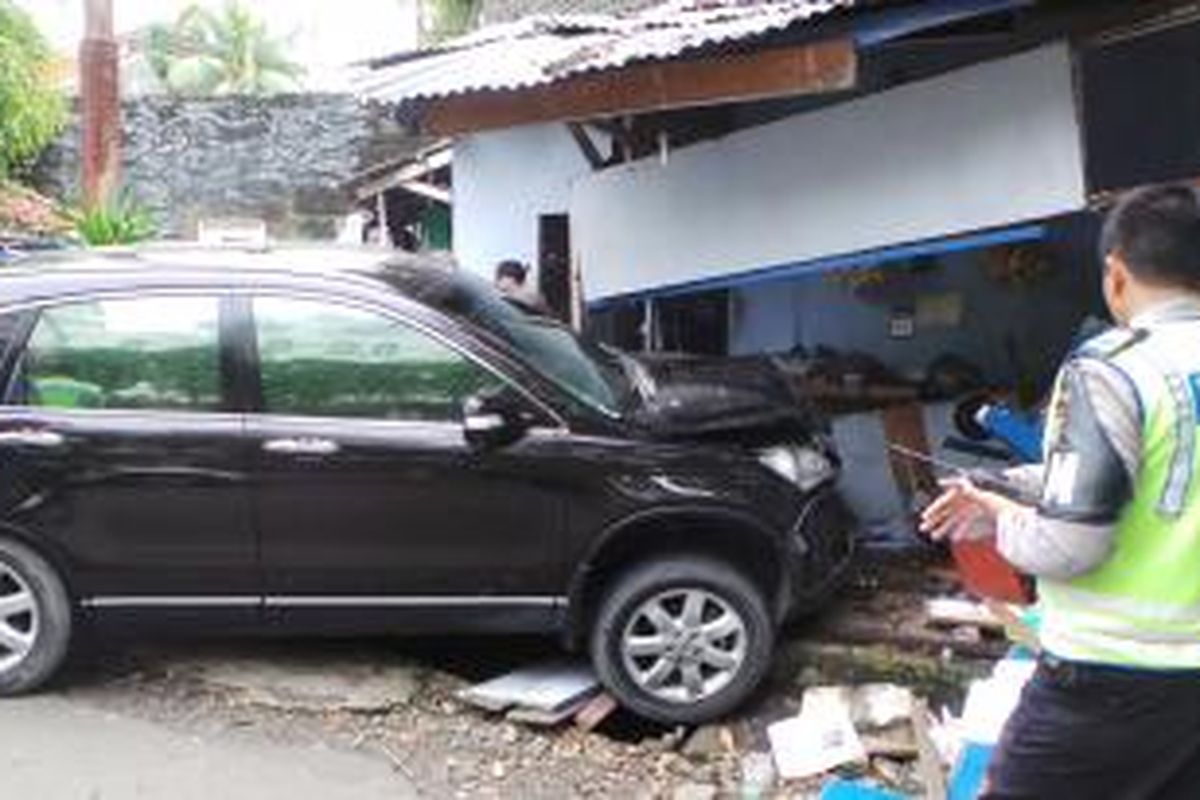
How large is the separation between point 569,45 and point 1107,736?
655 cm

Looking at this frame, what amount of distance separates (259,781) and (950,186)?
3.70 metres

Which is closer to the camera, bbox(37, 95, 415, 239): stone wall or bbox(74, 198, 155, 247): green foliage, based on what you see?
bbox(74, 198, 155, 247): green foliage

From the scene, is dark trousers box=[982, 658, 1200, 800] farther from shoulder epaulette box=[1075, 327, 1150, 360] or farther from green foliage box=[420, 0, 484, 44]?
green foliage box=[420, 0, 484, 44]

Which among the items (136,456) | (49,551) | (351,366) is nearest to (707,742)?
(351,366)

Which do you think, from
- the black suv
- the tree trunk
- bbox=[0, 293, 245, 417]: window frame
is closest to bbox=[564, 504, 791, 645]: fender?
the black suv

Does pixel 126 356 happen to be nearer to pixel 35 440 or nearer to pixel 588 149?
pixel 35 440

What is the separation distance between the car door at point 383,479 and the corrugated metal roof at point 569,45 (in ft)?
5.53

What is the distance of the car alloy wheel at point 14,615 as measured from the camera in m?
6.96

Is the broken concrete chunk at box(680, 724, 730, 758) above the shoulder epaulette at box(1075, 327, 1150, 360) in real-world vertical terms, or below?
below

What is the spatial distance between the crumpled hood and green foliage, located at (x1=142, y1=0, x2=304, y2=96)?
126ft

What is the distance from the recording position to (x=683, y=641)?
687cm

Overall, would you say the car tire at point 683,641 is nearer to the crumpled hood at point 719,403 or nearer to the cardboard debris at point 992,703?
the crumpled hood at point 719,403

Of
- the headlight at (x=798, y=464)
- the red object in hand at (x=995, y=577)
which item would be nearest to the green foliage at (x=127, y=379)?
the headlight at (x=798, y=464)

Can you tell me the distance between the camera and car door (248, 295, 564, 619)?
6.88 m
